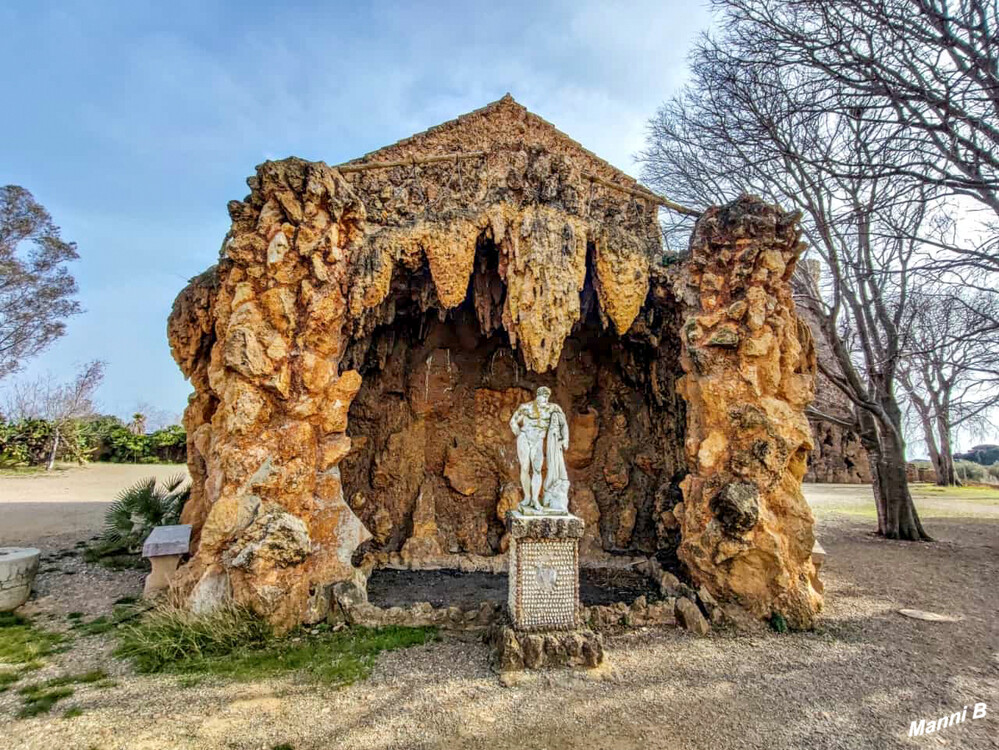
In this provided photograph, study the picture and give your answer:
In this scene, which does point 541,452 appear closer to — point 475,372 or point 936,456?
point 475,372

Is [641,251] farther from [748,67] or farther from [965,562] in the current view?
[965,562]

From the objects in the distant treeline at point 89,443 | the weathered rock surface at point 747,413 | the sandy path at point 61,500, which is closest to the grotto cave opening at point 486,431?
the weathered rock surface at point 747,413

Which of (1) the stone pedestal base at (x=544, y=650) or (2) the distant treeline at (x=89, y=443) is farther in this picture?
(2) the distant treeline at (x=89, y=443)

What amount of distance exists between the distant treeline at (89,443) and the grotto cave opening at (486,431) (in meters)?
14.5

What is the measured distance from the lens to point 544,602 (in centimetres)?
627

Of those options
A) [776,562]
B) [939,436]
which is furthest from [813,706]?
[939,436]

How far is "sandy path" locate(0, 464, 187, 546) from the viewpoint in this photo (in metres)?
12.0

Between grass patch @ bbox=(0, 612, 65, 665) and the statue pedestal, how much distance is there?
18.5ft

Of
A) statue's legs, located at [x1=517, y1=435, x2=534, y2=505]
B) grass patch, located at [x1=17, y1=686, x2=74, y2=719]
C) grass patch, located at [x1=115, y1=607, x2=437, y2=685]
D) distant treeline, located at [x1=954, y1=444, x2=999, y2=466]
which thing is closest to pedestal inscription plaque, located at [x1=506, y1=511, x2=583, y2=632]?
statue's legs, located at [x1=517, y1=435, x2=534, y2=505]

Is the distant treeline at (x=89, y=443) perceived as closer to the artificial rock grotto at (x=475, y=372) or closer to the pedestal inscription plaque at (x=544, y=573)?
the artificial rock grotto at (x=475, y=372)

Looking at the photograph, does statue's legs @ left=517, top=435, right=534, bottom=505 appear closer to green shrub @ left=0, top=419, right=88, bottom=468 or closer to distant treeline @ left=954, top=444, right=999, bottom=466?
green shrub @ left=0, top=419, right=88, bottom=468

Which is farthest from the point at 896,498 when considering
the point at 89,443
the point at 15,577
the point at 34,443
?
the point at 89,443

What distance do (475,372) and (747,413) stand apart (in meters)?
5.80

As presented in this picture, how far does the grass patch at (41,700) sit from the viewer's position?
488 centimetres
